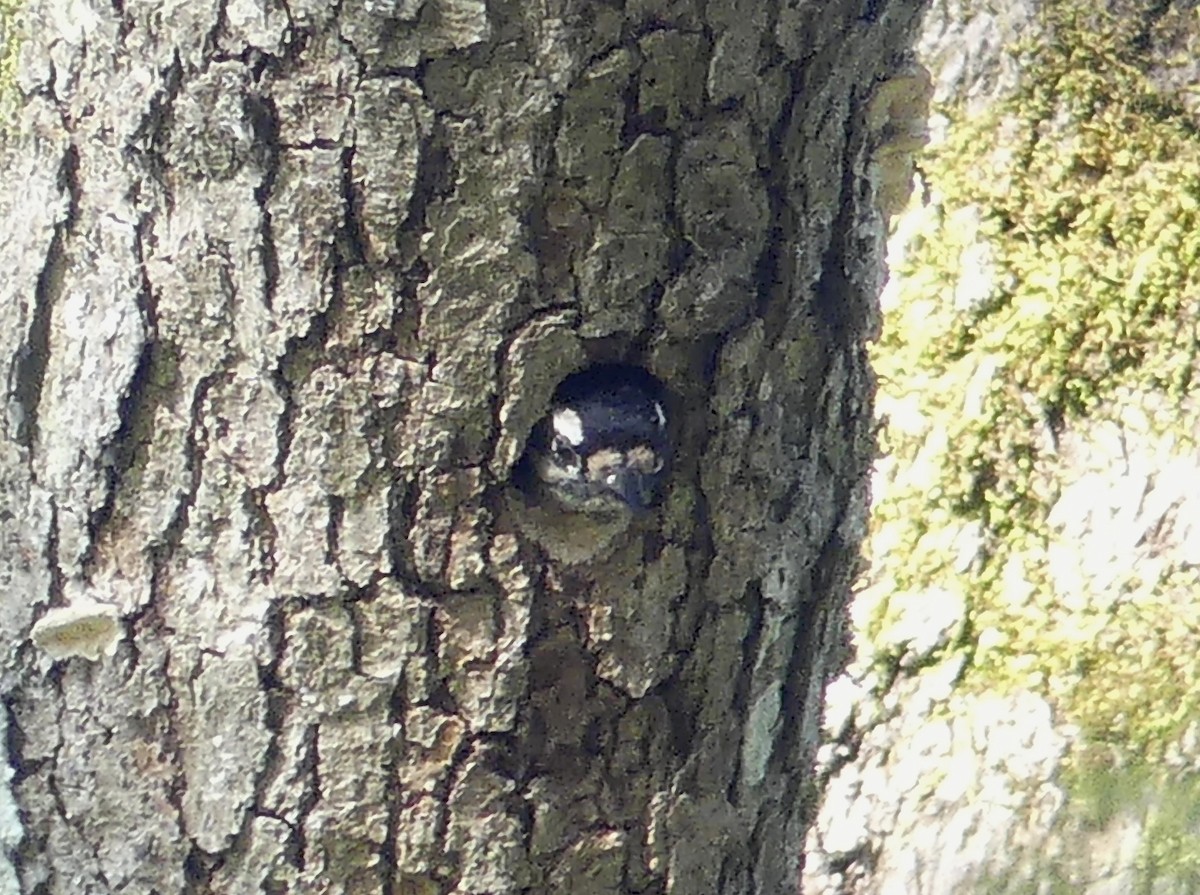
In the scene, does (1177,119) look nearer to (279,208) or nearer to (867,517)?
(867,517)

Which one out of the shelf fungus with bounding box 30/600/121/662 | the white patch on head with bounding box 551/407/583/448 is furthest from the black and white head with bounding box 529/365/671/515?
the shelf fungus with bounding box 30/600/121/662

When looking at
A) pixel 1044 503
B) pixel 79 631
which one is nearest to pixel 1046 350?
pixel 1044 503

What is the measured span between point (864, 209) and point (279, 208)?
0.80 feet

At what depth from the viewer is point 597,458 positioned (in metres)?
0.55

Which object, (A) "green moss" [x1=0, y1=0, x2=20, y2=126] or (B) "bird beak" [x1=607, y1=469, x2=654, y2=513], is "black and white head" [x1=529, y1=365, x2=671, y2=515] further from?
(A) "green moss" [x1=0, y1=0, x2=20, y2=126]

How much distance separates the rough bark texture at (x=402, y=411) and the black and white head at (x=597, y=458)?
0.04 feet

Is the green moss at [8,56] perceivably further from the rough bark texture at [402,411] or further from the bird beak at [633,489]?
the bird beak at [633,489]

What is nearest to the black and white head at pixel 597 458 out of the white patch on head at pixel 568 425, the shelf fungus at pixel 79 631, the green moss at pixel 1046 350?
the white patch on head at pixel 568 425

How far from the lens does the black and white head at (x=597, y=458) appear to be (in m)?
0.56

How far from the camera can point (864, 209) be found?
63cm

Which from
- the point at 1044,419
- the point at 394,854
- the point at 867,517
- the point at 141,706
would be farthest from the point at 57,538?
the point at 1044,419

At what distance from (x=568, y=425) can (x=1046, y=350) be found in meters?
1.18

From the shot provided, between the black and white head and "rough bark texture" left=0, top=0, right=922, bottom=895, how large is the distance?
0.04 ft

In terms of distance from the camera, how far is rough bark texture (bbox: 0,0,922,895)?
540 millimetres
